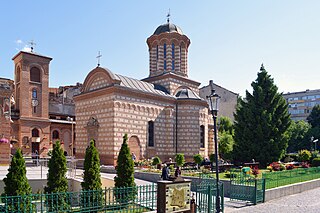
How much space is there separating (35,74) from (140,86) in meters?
17.4

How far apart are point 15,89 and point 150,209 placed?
32.9 meters

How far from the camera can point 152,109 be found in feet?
86.0

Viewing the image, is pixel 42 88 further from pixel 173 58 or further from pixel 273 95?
pixel 273 95

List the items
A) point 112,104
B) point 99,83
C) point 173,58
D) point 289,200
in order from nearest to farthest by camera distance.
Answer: point 289,200 < point 112,104 < point 99,83 < point 173,58

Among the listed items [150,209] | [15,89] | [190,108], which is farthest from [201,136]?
[15,89]

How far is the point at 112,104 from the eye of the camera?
2339 centimetres

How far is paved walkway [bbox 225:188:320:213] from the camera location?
1171 cm

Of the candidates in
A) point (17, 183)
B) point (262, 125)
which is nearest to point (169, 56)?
point (262, 125)

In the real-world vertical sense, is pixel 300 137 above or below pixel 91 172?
below

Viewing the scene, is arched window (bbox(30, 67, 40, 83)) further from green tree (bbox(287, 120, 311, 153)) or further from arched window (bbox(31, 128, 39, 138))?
green tree (bbox(287, 120, 311, 153))

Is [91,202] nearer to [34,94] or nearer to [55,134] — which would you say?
[34,94]

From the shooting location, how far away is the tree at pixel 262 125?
24766 mm

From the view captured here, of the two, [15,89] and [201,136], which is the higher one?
[15,89]

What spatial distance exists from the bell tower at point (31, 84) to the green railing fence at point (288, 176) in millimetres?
29556
